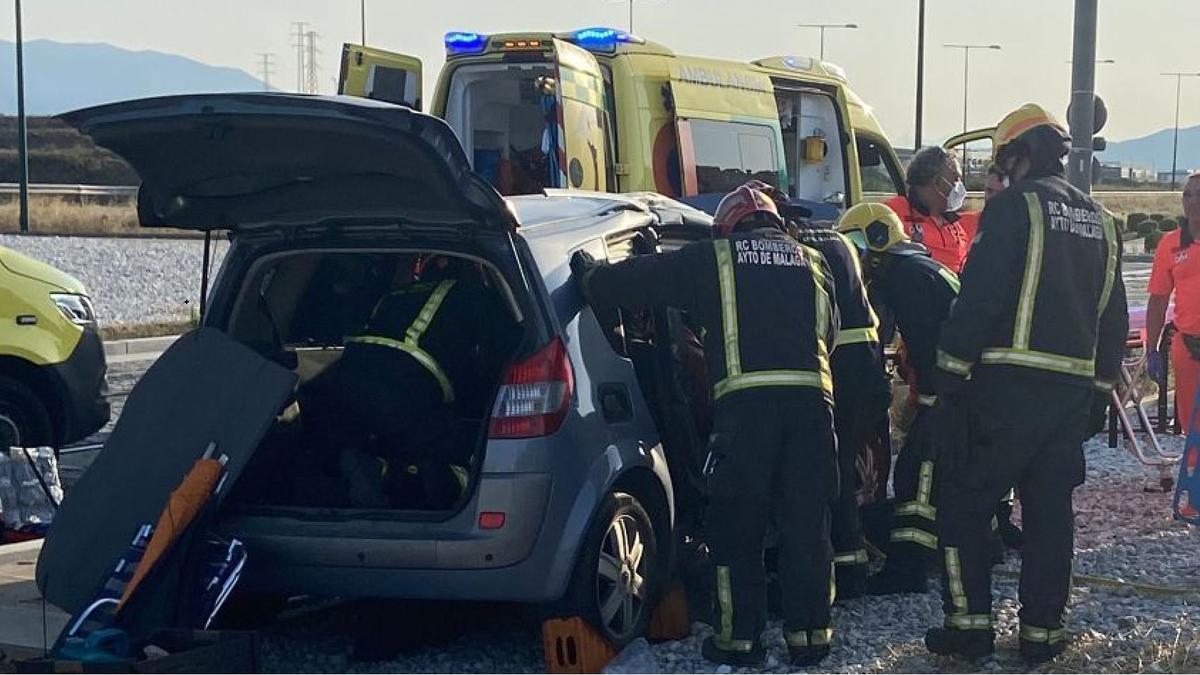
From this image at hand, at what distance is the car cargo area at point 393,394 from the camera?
18.0 feet

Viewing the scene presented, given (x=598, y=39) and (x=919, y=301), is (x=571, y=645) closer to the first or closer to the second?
(x=919, y=301)

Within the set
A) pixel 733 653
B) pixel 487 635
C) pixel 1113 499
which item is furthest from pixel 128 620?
pixel 1113 499

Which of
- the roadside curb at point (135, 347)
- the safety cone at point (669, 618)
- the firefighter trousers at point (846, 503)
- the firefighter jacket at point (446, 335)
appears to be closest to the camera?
the firefighter jacket at point (446, 335)

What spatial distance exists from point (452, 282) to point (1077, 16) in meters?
5.89

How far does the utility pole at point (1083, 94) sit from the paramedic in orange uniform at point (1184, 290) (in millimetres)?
999

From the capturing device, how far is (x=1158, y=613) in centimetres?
625

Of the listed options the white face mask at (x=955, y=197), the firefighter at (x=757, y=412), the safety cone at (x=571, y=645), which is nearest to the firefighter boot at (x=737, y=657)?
the firefighter at (x=757, y=412)

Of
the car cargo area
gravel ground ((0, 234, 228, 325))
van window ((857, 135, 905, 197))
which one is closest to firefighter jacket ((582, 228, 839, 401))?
the car cargo area

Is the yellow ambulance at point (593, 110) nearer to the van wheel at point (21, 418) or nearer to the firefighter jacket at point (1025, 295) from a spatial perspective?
the van wheel at point (21, 418)

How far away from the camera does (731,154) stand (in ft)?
40.8

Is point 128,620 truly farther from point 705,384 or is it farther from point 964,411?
point 964,411

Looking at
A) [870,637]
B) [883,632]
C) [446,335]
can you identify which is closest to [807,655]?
[870,637]

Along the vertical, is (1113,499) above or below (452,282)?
below

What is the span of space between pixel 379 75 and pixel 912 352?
642 cm
